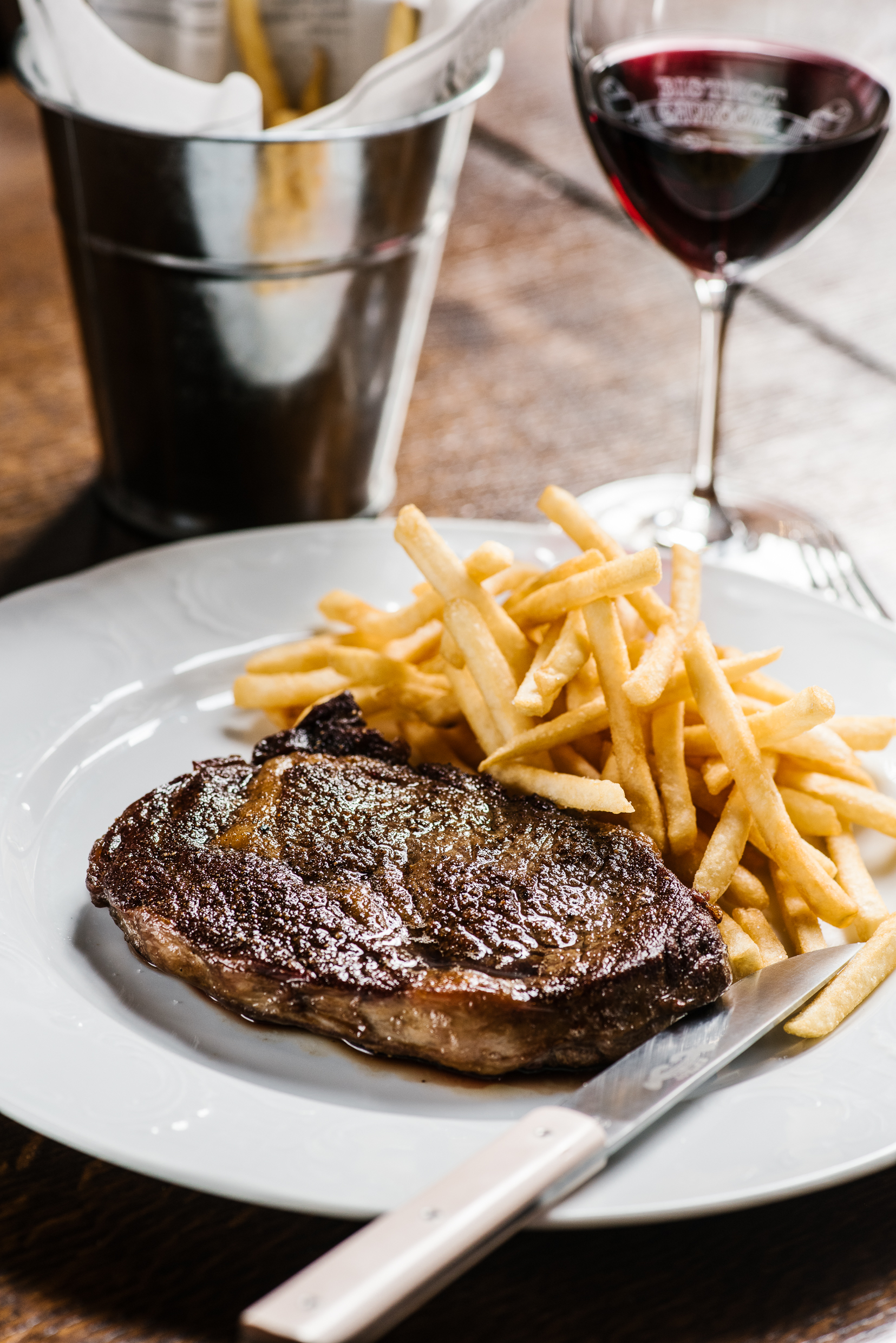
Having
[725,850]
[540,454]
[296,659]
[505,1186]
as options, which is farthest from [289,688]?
[540,454]

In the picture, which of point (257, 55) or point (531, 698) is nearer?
point (531, 698)

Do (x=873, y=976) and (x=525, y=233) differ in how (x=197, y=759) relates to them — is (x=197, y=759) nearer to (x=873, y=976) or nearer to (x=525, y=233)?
(x=873, y=976)

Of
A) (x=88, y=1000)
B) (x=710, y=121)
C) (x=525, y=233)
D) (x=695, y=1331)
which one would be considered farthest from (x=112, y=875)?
(x=525, y=233)

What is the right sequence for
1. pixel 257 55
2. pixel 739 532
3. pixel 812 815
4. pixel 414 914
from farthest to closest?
pixel 739 532
pixel 257 55
pixel 812 815
pixel 414 914

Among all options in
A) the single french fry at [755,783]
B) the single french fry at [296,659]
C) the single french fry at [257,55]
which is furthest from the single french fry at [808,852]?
the single french fry at [257,55]

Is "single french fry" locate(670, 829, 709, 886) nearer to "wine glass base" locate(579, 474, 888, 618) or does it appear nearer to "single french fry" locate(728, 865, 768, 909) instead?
"single french fry" locate(728, 865, 768, 909)

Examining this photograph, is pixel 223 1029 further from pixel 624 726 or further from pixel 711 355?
pixel 711 355

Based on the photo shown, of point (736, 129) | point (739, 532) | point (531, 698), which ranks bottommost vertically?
point (739, 532)
